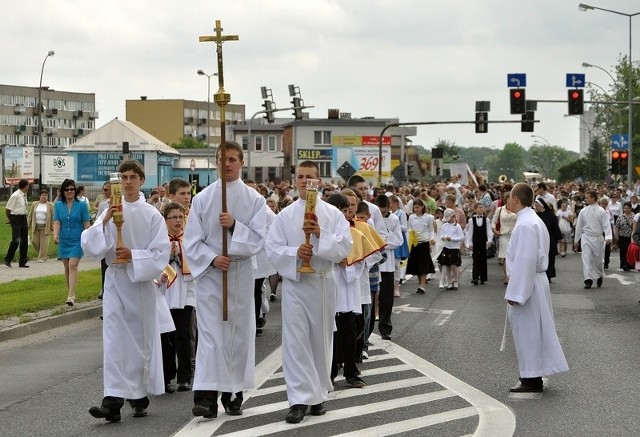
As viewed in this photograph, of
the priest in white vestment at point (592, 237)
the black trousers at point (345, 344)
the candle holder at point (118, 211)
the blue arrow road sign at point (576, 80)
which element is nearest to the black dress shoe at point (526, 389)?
the black trousers at point (345, 344)

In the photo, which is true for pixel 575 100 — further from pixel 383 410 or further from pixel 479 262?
pixel 383 410

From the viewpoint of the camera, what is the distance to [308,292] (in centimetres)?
1013

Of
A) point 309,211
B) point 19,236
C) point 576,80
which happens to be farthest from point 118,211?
point 576,80

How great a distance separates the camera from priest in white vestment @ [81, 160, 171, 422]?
9.99 meters

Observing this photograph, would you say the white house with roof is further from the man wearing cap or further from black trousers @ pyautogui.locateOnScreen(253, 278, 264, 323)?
black trousers @ pyautogui.locateOnScreen(253, 278, 264, 323)

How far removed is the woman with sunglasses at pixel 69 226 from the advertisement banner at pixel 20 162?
56.8m

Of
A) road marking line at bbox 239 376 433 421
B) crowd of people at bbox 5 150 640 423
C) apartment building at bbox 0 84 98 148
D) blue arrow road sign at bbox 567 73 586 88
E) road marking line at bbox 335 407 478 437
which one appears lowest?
road marking line at bbox 239 376 433 421

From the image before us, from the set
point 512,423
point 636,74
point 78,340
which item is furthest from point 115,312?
point 636,74

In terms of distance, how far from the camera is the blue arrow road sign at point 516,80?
45.0 m

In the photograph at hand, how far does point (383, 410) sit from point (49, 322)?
792 centimetres

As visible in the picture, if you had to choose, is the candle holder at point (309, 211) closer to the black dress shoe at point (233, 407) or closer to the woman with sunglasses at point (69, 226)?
the black dress shoe at point (233, 407)

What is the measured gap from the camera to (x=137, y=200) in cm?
1034

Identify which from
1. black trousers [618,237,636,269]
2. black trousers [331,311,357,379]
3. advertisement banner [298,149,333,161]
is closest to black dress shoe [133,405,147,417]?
black trousers [331,311,357,379]

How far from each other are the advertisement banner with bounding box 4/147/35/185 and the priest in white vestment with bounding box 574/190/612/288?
176ft
